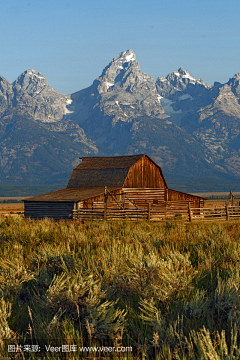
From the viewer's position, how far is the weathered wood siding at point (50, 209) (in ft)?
108

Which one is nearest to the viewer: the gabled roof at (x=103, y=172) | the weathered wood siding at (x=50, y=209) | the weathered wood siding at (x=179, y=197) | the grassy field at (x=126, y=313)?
the grassy field at (x=126, y=313)

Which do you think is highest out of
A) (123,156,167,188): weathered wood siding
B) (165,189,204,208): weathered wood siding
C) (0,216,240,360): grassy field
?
(123,156,167,188): weathered wood siding

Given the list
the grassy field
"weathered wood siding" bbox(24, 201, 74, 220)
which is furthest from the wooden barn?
the grassy field

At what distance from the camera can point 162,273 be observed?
5125 millimetres

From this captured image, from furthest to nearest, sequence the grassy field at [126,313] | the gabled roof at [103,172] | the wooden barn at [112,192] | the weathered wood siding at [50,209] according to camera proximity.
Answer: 1. the gabled roof at [103,172]
2. the wooden barn at [112,192]
3. the weathered wood siding at [50,209]
4. the grassy field at [126,313]

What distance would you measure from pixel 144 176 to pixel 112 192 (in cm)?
575

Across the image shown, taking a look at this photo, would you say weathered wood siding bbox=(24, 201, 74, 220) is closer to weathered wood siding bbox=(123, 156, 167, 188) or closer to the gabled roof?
the gabled roof

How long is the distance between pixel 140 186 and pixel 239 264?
109 ft

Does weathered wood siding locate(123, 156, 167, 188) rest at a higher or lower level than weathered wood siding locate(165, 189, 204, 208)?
higher

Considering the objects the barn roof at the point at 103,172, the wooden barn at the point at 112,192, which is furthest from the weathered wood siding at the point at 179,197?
the barn roof at the point at 103,172

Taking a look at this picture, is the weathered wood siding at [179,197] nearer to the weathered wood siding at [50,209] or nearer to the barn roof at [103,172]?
the barn roof at [103,172]

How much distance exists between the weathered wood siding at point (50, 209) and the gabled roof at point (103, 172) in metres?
6.72

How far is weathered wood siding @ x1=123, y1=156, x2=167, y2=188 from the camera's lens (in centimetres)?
3897

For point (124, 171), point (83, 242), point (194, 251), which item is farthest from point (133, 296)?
point (124, 171)
